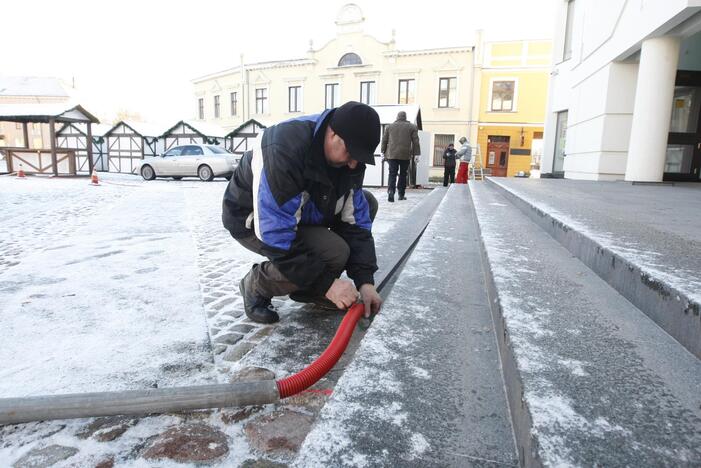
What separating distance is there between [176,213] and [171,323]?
5.33 m

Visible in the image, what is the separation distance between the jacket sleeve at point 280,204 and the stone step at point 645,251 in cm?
142

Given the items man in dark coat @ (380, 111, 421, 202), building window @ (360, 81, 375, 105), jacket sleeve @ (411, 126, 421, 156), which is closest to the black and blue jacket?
man in dark coat @ (380, 111, 421, 202)

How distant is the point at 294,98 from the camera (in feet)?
89.8

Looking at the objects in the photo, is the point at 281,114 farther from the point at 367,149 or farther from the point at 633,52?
the point at 367,149

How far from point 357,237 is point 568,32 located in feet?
42.6

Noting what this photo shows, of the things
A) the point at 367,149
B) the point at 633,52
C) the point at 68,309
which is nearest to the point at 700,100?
the point at 633,52

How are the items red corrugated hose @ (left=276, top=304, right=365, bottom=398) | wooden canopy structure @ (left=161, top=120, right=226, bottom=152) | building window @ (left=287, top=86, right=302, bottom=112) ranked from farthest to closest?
building window @ (left=287, top=86, right=302, bottom=112)
wooden canopy structure @ (left=161, top=120, right=226, bottom=152)
red corrugated hose @ (left=276, top=304, right=365, bottom=398)

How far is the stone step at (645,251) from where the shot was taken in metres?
1.42

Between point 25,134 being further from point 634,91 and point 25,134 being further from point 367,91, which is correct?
point 634,91

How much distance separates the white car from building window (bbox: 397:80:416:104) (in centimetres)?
1177

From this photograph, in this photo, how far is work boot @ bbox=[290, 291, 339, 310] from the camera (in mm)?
2529

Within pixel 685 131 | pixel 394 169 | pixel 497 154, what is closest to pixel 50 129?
pixel 394 169

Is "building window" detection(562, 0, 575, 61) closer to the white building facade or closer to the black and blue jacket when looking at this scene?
the white building facade

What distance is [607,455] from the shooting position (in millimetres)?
929
